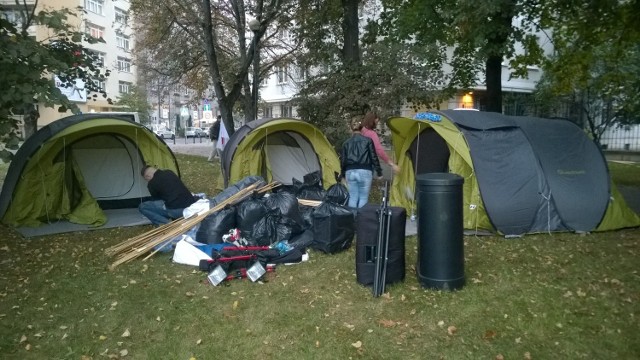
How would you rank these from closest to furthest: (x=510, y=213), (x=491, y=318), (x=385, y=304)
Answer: (x=491, y=318) → (x=385, y=304) → (x=510, y=213)

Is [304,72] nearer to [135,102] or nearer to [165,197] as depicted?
[165,197]

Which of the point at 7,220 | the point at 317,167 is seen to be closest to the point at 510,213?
the point at 317,167

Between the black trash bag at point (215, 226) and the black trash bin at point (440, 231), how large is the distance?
2.87 m

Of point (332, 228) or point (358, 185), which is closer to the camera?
point (332, 228)

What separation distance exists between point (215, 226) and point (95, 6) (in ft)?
144

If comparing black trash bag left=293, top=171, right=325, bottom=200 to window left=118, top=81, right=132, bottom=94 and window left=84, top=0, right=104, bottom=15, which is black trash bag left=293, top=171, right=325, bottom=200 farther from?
window left=118, top=81, right=132, bottom=94

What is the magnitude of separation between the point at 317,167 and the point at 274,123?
59.3 inches

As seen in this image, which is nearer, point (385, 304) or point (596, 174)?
point (385, 304)

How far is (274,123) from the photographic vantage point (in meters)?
9.81

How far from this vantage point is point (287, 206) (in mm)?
6988

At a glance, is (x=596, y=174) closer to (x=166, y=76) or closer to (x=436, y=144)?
(x=436, y=144)

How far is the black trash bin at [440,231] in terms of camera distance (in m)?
4.86


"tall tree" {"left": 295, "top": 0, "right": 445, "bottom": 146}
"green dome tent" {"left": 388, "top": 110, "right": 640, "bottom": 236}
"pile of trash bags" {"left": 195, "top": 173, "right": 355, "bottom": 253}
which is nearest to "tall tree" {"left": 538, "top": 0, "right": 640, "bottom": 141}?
"green dome tent" {"left": 388, "top": 110, "right": 640, "bottom": 236}

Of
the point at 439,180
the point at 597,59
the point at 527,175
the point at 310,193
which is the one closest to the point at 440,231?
the point at 439,180
